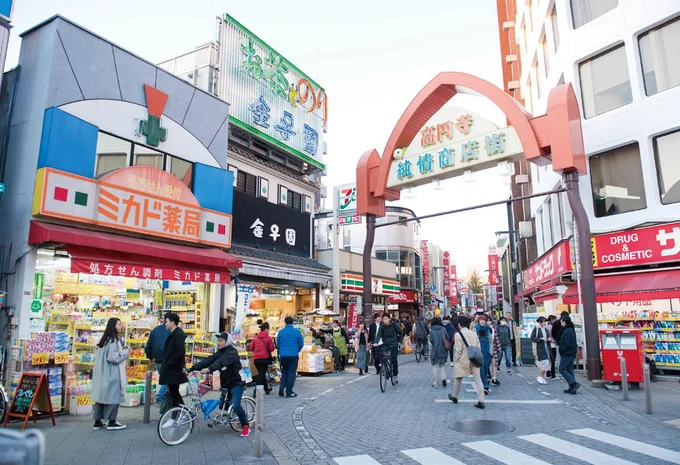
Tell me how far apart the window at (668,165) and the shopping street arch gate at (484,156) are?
8.59ft

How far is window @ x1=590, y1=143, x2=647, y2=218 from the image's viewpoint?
15.9m

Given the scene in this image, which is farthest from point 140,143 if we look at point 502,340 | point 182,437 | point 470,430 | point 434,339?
point 502,340

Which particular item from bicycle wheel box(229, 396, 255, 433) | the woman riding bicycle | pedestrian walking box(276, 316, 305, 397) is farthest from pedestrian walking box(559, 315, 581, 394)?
the woman riding bicycle

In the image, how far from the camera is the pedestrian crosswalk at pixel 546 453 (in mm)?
6133

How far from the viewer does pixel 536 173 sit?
26.7 m

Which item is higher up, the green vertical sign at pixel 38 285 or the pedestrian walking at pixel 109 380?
the green vertical sign at pixel 38 285

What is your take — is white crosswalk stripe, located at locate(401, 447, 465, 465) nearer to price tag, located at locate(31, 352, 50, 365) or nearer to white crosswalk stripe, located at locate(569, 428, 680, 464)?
white crosswalk stripe, located at locate(569, 428, 680, 464)

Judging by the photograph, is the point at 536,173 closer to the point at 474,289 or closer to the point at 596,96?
the point at 596,96

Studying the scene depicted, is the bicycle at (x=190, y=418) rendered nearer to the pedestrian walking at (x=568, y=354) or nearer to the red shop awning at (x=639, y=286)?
the pedestrian walking at (x=568, y=354)

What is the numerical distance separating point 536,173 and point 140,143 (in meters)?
21.1

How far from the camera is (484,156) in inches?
674

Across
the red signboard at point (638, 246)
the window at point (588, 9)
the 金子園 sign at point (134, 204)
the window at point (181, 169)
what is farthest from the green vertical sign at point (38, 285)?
the window at point (588, 9)

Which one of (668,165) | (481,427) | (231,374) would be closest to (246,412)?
(231,374)

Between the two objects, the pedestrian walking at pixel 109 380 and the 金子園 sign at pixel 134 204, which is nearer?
the pedestrian walking at pixel 109 380
